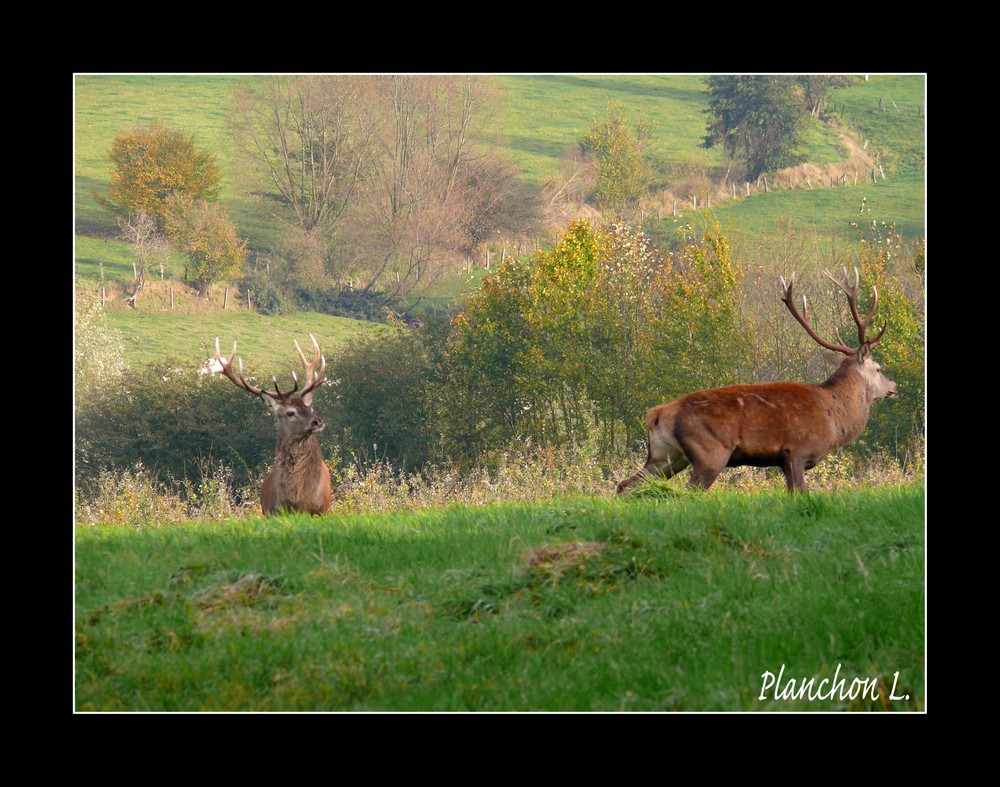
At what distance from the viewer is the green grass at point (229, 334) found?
44.8m

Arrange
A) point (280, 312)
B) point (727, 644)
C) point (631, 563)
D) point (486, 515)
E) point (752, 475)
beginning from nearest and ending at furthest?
1. point (727, 644)
2. point (631, 563)
3. point (486, 515)
4. point (752, 475)
5. point (280, 312)

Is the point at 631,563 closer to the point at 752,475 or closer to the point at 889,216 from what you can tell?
the point at 752,475

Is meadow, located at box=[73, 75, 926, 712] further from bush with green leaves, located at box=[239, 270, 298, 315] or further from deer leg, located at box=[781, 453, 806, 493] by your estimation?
bush with green leaves, located at box=[239, 270, 298, 315]

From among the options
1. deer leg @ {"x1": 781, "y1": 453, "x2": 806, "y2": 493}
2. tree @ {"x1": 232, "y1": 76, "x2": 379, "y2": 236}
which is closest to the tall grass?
deer leg @ {"x1": 781, "y1": 453, "x2": 806, "y2": 493}

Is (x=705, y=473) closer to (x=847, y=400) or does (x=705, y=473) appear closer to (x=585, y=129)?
(x=847, y=400)

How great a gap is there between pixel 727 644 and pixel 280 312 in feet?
154

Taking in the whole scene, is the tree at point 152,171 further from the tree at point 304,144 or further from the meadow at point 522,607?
the meadow at point 522,607

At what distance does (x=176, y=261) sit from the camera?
53688mm

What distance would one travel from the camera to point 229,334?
4894 centimetres

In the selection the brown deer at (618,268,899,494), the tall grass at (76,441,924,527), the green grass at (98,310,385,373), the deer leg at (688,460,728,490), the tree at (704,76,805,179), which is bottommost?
the tall grass at (76,441,924,527)

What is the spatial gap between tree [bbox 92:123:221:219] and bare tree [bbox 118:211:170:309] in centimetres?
47

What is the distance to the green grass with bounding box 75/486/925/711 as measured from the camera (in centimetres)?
743

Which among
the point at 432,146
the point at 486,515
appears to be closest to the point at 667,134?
the point at 432,146

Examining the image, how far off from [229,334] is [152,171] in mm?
11281
